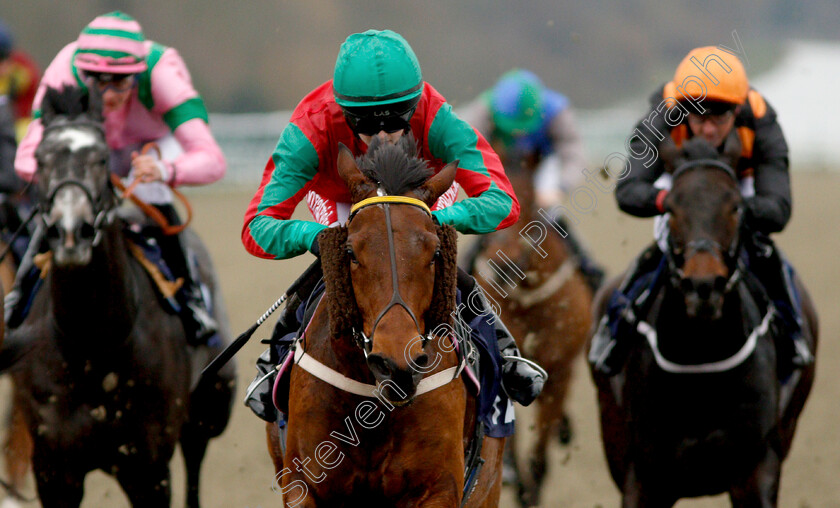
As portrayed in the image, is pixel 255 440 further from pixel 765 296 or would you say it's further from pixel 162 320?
pixel 765 296

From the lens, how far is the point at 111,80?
5.00m

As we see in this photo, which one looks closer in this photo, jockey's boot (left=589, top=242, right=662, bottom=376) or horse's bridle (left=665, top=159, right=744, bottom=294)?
horse's bridle (left=665, top=159, right=744, bottom=294)

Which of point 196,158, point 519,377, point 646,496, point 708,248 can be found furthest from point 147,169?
point 646,496

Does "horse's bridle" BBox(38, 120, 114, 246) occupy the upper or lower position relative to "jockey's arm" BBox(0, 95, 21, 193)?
upper

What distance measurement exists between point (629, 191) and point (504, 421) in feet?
4.36

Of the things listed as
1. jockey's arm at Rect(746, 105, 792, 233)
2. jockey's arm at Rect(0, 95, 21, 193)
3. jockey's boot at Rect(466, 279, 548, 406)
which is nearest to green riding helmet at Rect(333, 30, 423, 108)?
jockey's boot at Rect(466, 279, 548, 406)

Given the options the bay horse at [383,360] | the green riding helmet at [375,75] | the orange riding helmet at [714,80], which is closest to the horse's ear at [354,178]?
the bay horse at [383,360]

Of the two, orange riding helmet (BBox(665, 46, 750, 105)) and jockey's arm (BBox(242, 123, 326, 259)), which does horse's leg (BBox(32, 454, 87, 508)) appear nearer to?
jockey's arm (BBox(242, 123, 326, 259))

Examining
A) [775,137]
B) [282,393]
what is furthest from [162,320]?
[775,137]

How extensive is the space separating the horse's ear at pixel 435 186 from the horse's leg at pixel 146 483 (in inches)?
84.7

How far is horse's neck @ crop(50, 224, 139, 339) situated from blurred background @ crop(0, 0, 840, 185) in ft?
60.2

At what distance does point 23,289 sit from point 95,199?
90 cm

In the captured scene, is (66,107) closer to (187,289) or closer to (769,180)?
(187,289)

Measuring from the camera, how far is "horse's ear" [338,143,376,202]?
297 centimetres
